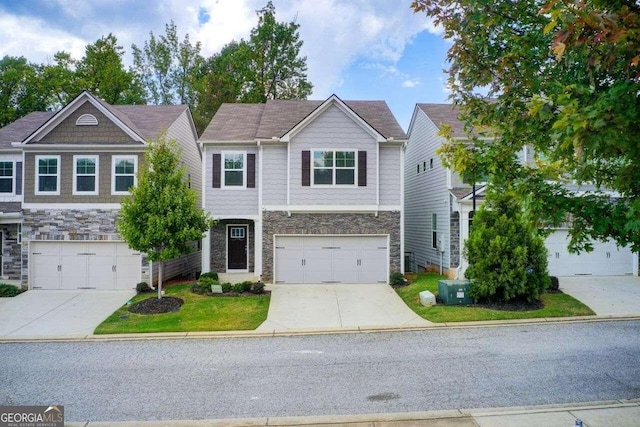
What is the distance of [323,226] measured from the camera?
16781 mm

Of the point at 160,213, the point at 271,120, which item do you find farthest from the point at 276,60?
the point at 160,213

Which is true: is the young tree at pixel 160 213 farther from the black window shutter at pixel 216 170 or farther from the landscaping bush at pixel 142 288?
the black window shutter at pixel 216 170

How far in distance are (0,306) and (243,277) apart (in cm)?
858

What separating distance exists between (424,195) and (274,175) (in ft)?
27.6

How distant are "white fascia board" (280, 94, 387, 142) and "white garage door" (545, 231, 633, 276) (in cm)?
881

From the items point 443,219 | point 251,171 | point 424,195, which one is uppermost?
point 251,171

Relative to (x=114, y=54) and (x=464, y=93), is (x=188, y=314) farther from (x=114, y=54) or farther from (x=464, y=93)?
(x=114, y=54)

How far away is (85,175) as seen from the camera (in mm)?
16469

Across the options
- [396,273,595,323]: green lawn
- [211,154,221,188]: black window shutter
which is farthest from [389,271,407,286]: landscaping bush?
[211,154,221,188]: black window shutter

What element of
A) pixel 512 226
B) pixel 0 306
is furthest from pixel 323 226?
pixel 0 306

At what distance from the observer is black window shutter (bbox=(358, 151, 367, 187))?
655 inches

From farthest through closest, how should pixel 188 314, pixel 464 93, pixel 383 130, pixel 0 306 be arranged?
pixel 383 130, pixel 0 306, pixel 188 314, pixel 464 93

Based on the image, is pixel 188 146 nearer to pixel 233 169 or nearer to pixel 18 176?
pixel 233 169

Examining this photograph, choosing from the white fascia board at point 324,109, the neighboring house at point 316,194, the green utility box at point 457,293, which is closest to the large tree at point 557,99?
the green utility box at point 457,293
